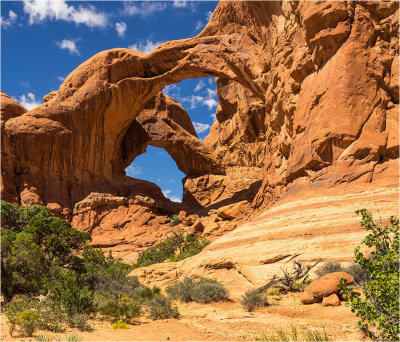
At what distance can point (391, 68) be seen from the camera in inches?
544

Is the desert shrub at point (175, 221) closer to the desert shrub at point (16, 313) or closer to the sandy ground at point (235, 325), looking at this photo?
the desert shrub at point (16, 313)

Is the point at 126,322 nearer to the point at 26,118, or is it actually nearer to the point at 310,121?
the point at 310,121

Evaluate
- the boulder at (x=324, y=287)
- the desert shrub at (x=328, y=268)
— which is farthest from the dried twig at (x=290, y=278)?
the boulder at (x=324, y=287)

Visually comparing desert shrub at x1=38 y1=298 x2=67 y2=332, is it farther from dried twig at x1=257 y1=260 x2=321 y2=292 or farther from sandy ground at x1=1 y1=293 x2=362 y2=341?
dried twig at x1=257 y1=260 x2=321 y2=292

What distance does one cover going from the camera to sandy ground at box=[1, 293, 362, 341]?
267 inches

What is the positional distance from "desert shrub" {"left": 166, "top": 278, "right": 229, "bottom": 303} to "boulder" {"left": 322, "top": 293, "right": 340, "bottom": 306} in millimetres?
3302

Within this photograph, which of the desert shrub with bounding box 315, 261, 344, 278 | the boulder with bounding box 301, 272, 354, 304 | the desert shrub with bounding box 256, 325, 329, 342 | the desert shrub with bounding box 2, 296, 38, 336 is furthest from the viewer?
the desert shrub with bounding box 315, 261, 344, 278

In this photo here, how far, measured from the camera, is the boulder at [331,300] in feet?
26.6

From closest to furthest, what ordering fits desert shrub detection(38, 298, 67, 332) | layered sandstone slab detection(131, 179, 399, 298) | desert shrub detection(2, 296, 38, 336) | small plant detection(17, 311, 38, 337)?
small plant detection(17, 311, 38, 337) → desert shrub detection(2, 296, 38, 336) → desert shrub detection(38, 298, 67, 332) → layered sandstone slab detection(131, 179, 399, 298)

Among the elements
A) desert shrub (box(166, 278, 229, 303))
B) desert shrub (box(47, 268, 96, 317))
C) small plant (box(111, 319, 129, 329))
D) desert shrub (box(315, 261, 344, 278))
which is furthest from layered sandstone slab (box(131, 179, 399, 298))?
desert shrub (box(47, 268, 96, 317))

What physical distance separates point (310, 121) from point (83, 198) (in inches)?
862

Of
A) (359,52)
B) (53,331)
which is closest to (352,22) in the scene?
(359,52)

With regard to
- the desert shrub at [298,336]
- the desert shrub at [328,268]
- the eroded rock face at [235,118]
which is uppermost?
the eroded rock face at [235,118]

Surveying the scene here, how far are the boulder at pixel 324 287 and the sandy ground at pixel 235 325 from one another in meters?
0.25
